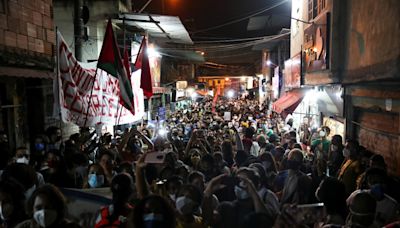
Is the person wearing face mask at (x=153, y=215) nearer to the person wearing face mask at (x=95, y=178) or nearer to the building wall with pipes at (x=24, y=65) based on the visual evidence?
the person wearing face mask at (x=95, y=178)

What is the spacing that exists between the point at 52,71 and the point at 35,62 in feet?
2.98

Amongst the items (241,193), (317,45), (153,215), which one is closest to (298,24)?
(317,45)

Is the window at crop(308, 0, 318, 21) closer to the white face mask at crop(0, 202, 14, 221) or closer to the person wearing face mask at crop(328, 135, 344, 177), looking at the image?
the person wearing face mask at crop(328, 135, 344, 177)

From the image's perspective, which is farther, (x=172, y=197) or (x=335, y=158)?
(x=335, y=158)

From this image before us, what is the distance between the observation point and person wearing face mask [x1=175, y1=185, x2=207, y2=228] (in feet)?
12.4

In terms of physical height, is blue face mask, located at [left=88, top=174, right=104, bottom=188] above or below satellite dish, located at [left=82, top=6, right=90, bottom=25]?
below

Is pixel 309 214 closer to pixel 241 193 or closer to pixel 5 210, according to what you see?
pixel 241 193

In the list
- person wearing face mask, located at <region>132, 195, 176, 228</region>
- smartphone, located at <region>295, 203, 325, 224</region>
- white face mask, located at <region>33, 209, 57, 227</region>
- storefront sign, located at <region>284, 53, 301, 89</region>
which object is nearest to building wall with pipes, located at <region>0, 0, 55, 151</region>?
white face mask, located at <region>33, 209, 57, 227</region>

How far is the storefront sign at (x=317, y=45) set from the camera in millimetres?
10578

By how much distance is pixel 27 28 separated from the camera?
887cm

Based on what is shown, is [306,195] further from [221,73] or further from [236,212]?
[221,73]

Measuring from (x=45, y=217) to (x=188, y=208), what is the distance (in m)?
1.39

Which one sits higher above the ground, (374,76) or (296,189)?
(374,76)

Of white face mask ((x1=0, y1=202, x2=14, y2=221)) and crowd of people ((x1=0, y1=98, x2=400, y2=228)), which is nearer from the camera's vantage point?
crowd of people ((x1=0, y1=98, x2=400, y2=228))
